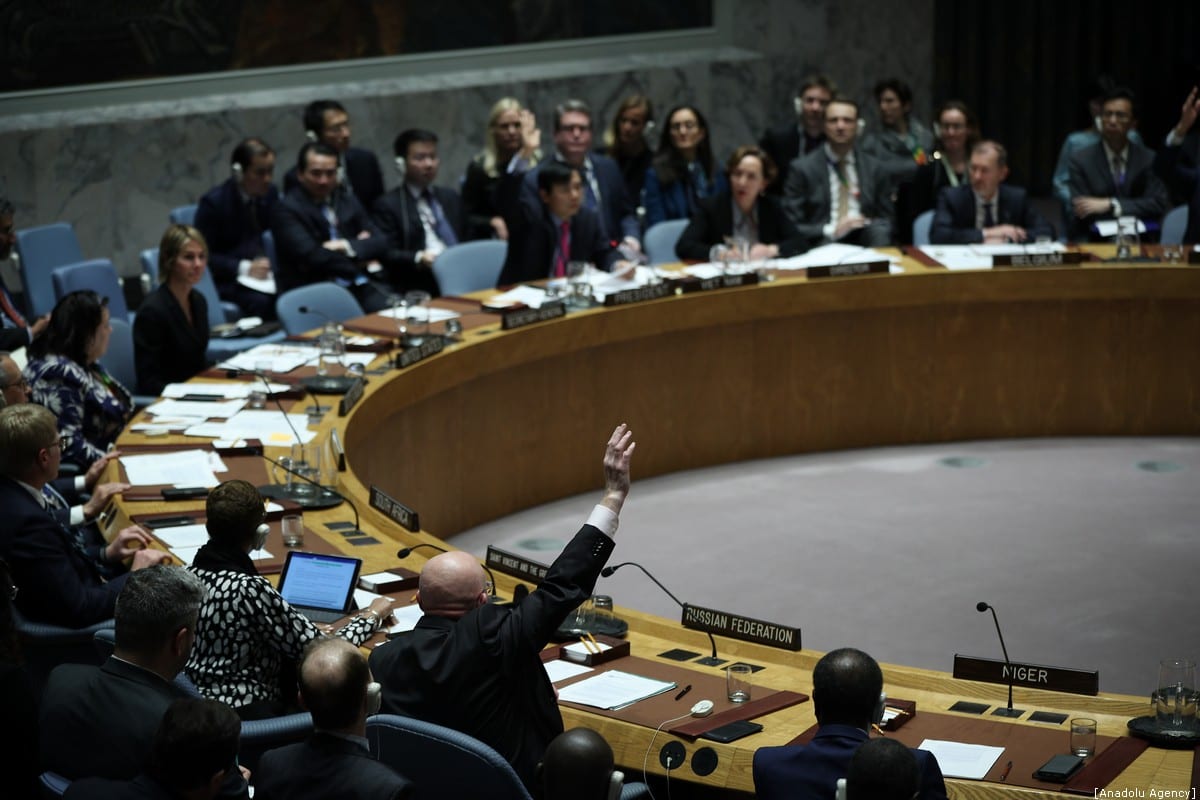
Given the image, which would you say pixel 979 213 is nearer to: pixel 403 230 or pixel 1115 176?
pixel 1115 176

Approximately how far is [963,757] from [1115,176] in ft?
21.5

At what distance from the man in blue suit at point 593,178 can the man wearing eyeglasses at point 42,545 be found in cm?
425

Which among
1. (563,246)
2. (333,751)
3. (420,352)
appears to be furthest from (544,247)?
(333,751)

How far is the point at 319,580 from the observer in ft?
13.4

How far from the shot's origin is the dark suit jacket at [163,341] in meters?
6.59

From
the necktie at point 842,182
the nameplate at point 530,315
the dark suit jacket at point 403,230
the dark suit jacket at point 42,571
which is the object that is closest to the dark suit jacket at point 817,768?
the dark suit jacket at point 42,571

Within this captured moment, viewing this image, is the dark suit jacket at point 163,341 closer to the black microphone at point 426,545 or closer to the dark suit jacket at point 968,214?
the black microphone at point 426,545

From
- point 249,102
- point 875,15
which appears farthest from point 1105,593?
point 875,15

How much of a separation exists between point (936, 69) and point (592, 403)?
24.8 ft

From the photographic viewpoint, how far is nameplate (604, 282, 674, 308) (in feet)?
23.1

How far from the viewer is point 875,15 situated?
516 inches

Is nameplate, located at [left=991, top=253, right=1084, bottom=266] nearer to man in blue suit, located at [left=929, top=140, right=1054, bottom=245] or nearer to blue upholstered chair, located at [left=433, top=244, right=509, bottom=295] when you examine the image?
man in blue suit, located at [left=929, top=140, right=1054, bottom=245]

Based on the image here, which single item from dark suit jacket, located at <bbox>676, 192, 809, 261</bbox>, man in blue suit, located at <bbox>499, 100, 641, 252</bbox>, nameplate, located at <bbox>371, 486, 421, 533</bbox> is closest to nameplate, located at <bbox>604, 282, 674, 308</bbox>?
dark suit jacket, located at <bbox>676, 192, 809, 261</bbox>

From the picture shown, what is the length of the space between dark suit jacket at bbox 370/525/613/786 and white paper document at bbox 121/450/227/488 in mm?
1758
